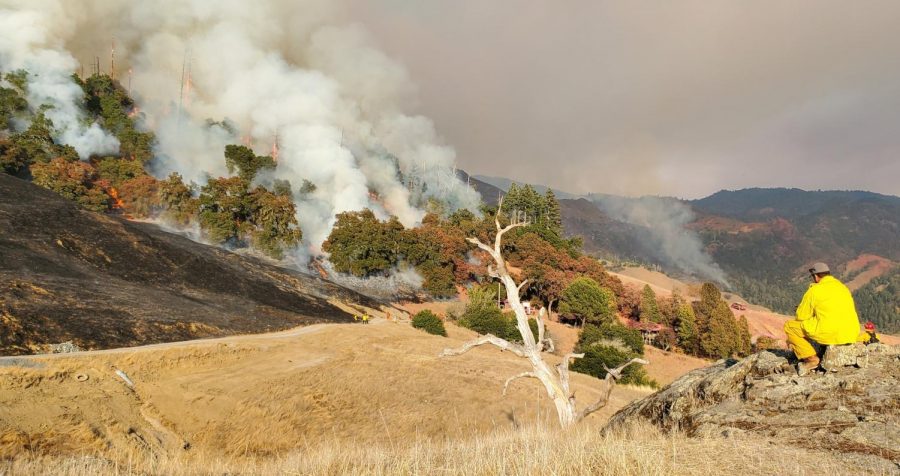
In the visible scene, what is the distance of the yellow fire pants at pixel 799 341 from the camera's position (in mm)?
6973

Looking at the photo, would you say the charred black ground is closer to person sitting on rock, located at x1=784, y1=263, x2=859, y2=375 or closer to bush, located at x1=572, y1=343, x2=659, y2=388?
bush, located at x1=572, y1=343, x2=659, y2=388

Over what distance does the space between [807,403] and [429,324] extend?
33974mm

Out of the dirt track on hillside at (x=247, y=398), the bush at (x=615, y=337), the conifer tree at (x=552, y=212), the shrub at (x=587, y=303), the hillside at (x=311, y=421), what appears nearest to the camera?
the hillside at (x=311, y=421)

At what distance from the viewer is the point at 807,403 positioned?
656 cm

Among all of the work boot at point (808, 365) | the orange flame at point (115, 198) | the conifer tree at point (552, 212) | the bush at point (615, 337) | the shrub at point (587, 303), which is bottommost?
the bush at point (615, 337)

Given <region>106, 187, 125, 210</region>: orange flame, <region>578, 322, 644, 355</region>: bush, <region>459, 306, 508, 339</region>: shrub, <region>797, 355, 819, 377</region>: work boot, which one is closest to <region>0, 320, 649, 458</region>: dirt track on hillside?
<region>797, 355, 819, 377</region>: work boot

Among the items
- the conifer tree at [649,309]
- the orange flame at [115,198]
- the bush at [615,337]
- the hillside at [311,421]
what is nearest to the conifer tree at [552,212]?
the conifer tree at [649,309]

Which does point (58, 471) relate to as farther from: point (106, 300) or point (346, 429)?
point (106, 300)

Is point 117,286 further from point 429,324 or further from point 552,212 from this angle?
point 552,212

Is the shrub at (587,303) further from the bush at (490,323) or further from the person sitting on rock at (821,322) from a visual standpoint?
the person sitting on rock at (821,322)

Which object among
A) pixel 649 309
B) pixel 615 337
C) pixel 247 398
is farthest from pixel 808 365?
pixel 649 309

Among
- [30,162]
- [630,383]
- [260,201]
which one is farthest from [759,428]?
[30,162]

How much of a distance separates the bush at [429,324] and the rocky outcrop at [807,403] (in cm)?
3135

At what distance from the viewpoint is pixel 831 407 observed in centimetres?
631
